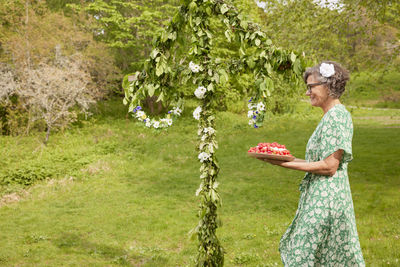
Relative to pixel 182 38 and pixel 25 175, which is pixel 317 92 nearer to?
pixel 182 38

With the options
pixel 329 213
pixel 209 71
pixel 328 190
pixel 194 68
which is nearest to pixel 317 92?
pixel 328 190

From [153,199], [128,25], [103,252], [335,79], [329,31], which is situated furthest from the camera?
[128,25]

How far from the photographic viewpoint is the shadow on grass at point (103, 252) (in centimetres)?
677

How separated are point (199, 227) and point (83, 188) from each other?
27.4 ft

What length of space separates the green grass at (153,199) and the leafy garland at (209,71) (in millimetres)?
868

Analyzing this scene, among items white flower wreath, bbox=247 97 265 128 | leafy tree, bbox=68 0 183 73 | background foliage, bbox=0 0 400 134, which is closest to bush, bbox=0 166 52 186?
background foliage, bbox=0 0 400 134

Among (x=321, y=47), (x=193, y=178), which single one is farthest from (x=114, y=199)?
(x=321, y=47)

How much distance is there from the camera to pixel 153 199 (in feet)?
36.2

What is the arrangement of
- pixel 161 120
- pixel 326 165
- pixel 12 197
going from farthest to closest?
pixel 12 197, pixel 161 120, pixel 326 165

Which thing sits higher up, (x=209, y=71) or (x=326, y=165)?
(x=209, y=71)

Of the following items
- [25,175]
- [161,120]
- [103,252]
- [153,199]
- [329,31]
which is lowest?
[103,252]

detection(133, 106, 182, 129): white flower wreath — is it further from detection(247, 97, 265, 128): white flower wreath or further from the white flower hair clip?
the white flower hair clip

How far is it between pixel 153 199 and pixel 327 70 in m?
8.55

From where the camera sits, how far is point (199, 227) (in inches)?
186
